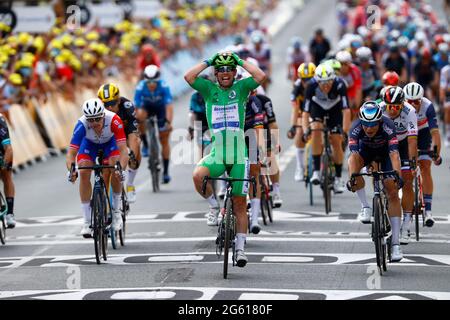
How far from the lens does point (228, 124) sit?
14.7 metres

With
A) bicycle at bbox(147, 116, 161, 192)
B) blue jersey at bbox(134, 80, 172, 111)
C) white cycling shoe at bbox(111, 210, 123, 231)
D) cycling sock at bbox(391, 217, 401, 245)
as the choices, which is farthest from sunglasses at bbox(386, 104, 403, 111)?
bicycle at bbox(147, 116, 161, 192)

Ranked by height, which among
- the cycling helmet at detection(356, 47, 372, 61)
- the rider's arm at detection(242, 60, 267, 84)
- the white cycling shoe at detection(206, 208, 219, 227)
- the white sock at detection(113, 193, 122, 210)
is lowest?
the white cycling shoe at detection(206, 208, 219, 227)

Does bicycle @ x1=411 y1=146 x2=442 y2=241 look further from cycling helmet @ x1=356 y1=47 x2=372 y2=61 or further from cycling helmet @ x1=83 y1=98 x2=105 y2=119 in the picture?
cycling helmet @ x1=356 y1=47 x2=372 y2=61

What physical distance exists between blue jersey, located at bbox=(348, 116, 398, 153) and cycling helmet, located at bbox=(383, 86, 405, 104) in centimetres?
54

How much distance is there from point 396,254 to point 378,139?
1.21 m

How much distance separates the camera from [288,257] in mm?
15648

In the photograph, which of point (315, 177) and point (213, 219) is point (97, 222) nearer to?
point (213, 219)

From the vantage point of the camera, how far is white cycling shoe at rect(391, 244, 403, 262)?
1487cm

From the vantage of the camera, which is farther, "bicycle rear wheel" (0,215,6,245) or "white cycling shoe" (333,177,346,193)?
"white cycling shoe" (333,177,346,193)

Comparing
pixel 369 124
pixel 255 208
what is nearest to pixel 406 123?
pixel 369 124
